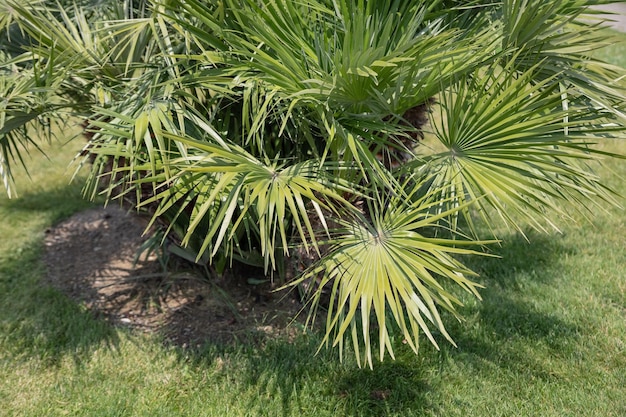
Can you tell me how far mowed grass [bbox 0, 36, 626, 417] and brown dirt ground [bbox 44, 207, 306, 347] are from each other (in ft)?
0.35

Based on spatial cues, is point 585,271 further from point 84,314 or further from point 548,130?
point 84,314

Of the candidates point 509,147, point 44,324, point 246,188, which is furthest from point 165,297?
point 509,147

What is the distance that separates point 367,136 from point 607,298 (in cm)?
202

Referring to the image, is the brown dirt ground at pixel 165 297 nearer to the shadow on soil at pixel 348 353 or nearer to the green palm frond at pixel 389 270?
the shadow on soil at pixel 348 353

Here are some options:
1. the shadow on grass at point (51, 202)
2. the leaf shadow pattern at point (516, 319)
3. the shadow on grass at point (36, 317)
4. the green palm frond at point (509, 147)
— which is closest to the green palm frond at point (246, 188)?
the green palm frond at point (509, 147)

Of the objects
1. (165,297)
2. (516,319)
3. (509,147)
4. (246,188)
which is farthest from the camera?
(165,297)

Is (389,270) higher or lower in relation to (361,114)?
lower

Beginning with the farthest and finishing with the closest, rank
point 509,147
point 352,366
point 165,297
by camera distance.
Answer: point 165,297 < point 352,366 < point 509,147

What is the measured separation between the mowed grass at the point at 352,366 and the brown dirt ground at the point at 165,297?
0.11m

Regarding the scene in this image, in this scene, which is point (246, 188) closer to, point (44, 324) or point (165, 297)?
point (165, 297)

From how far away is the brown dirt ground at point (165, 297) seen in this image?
11.1 ft

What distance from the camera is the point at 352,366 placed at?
3.02 m

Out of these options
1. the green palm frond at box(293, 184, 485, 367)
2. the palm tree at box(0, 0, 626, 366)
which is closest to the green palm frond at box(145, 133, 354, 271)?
the palm tree at box(0, 0, 626, 366)

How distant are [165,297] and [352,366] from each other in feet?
4.28
